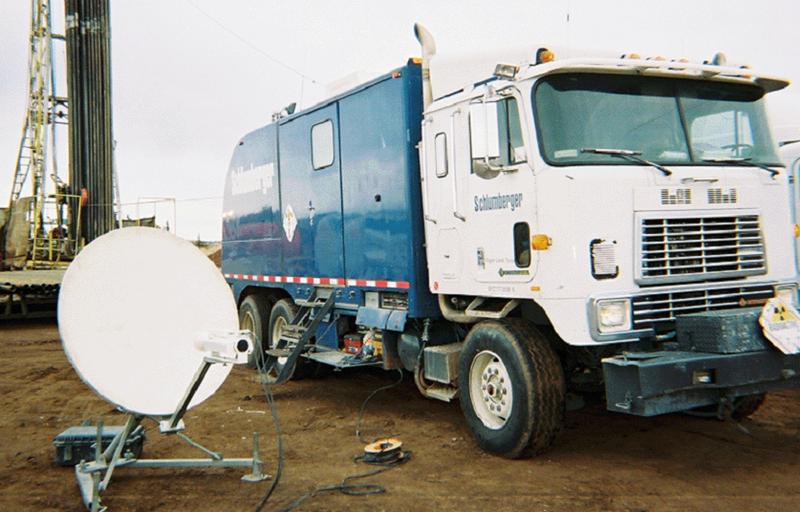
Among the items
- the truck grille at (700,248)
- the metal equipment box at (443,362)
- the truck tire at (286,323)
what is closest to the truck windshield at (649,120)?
the truck grille at (700,248)

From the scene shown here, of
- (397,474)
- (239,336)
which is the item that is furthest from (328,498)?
(239,336)

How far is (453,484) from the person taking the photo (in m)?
5.43

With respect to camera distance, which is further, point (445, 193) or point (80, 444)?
point (445, 193)

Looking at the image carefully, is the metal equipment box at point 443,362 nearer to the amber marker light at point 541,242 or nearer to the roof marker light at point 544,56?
the amber marker light at point 541,242

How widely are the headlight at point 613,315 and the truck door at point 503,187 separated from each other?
2.08 feet

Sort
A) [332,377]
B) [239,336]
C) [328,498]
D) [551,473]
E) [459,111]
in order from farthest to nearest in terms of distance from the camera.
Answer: [332,377] → [459,111] → [551,473] → [328,498] → [239,336]

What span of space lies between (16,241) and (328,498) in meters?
20.2

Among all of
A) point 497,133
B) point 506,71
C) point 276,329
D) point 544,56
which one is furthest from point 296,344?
point 544,56

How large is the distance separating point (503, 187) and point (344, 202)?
290cm

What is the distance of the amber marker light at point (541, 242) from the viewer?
550 cm

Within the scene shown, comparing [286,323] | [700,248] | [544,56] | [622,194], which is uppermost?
[544,56]

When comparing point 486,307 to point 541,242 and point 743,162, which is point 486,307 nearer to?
point 541,242

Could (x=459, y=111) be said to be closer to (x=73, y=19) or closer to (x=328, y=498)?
(x=328, y=498)

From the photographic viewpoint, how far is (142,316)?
16.9 feet
